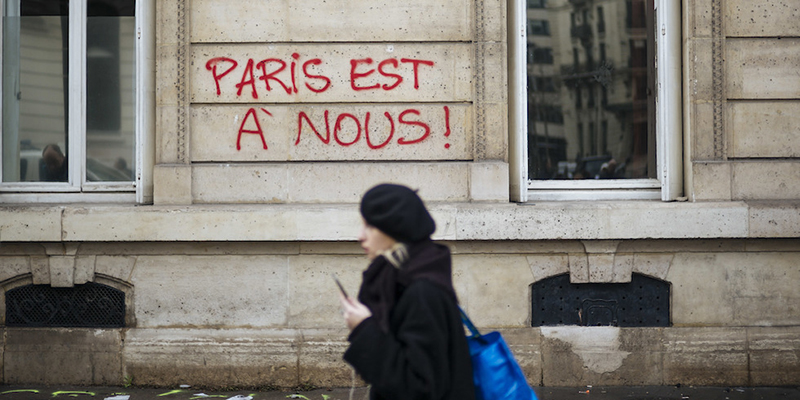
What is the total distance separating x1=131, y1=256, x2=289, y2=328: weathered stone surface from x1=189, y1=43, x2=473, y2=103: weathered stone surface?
4.55 feet

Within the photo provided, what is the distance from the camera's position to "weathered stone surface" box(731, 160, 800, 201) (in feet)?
19.6

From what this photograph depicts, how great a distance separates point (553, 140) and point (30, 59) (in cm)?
473

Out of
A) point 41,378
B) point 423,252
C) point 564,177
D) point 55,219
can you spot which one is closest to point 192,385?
point 41,378

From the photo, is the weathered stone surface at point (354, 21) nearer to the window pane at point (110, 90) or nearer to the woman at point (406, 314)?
the window pane at point (110, 90)

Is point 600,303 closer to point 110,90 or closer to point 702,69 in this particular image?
point 702,69

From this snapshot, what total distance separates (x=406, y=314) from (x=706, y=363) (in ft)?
14.4

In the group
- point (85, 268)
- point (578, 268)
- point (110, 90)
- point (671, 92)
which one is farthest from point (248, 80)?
point (671, 92)

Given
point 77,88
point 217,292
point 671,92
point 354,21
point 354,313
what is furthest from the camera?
point 77,88

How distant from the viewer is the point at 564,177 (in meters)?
6.41

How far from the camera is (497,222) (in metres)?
5.74

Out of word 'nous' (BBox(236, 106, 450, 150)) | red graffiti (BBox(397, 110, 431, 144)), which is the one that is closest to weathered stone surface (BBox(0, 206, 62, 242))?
word 'nous' (BBox(236, 106, 450, 150))

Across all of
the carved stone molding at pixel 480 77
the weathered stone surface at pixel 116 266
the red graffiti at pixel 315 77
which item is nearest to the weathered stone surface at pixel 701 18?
the carved stone molding at pixel 480 77

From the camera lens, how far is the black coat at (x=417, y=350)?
2.27 metres

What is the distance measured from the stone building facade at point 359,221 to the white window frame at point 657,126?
8 cm
